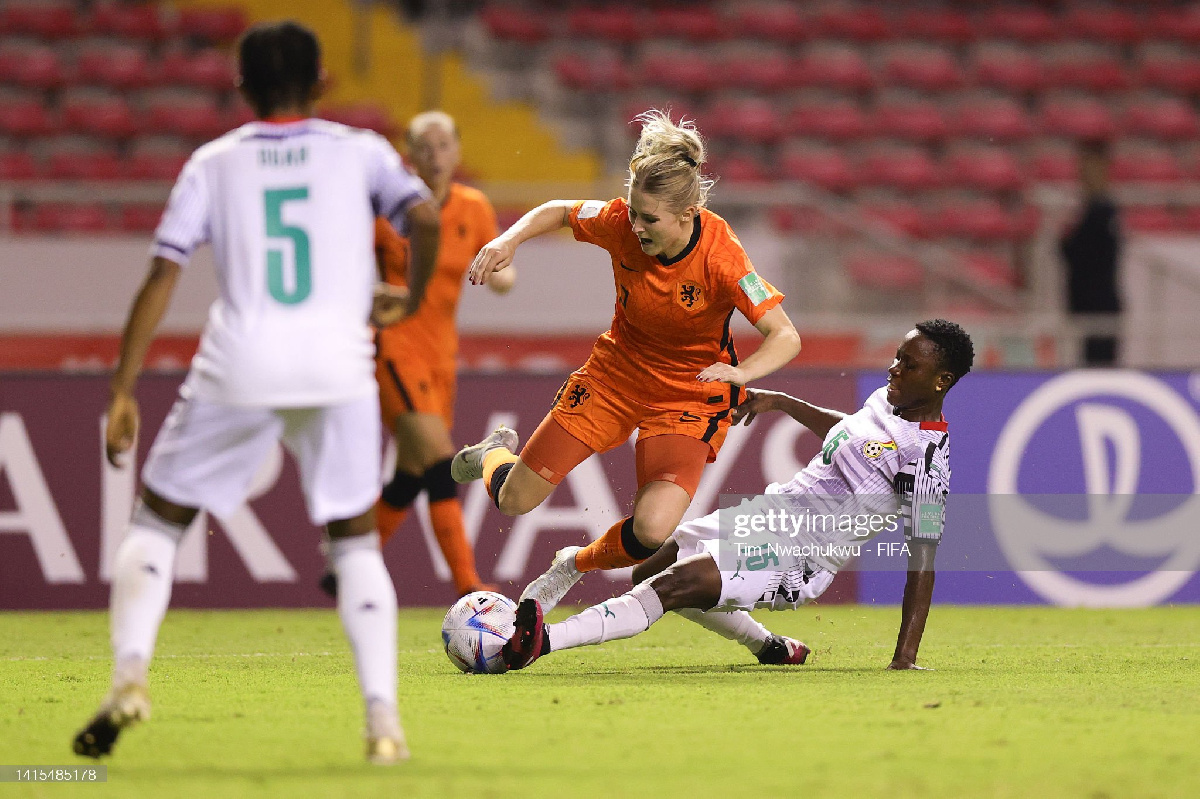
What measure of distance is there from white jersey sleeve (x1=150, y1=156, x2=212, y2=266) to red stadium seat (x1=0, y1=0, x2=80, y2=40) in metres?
11.2

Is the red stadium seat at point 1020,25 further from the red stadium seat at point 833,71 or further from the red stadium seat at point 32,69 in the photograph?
the red stadium seat at point 32,69

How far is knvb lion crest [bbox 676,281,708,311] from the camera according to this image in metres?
5.59

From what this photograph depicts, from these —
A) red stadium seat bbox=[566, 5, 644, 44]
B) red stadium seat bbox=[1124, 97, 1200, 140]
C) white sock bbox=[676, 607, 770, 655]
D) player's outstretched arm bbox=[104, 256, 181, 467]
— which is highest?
red stadium seat bbox=[566, 5, 644, 44]

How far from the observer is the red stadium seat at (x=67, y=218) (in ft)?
35.6

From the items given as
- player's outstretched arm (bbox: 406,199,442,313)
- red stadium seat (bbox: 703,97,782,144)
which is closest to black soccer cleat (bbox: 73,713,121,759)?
player's outstretched arm (bbox: 406,199,442,313)

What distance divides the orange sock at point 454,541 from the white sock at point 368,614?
11.5 ft

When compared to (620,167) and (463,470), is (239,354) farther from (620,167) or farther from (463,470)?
(620,167)

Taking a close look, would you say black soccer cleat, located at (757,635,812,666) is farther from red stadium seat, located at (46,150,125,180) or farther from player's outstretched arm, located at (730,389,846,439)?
red stadium seat, located at (46,150,125,180)

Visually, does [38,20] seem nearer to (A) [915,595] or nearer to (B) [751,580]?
(B) [751,580]

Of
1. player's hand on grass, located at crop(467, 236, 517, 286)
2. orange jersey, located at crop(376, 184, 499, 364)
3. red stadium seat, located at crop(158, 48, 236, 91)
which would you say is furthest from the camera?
red stadium seat, located at crop(158, 48, 236, 91)

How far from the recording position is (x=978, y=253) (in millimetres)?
13609

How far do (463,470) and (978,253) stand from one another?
26.8ft

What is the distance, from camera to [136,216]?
435 inches

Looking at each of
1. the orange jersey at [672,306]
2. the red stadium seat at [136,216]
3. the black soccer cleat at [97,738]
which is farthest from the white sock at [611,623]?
the red stadium seat at [136,216]
